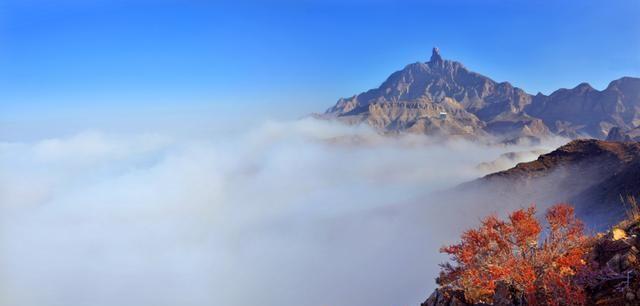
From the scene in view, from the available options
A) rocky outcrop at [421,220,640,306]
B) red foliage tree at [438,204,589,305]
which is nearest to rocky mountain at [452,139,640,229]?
rocky outcrop at [421,220,640,306]

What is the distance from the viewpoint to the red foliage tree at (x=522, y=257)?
17094 mm

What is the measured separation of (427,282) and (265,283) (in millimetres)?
92006

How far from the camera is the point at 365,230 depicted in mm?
161125

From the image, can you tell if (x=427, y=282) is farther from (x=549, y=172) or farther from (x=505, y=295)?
(x=505, y=295)

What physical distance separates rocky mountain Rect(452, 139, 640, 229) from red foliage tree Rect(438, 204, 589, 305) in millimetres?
65056

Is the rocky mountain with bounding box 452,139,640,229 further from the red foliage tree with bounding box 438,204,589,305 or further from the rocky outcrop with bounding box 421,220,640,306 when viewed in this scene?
the red foliage tree with bounding box 438,204,589,305

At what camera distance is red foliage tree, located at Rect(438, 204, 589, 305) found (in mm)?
17094

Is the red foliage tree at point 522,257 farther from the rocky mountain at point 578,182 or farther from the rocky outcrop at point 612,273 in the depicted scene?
the rocky mountain at point 578,182

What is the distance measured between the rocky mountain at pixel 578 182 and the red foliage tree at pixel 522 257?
6506 centimetres

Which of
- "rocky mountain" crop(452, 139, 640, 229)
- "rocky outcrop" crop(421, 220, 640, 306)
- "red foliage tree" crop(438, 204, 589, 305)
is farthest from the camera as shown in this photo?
"rocky mountain" crop(452, 139, 640, 229)

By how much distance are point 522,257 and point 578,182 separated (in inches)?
3789

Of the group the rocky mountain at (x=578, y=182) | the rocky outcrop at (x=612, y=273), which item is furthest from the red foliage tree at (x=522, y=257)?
→ the rocky mountain at (x=578, y=182)

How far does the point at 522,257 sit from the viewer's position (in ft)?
60.8

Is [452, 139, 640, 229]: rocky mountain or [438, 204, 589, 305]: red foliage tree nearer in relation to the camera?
[438, 204, 589, 305]: red foliage tree
